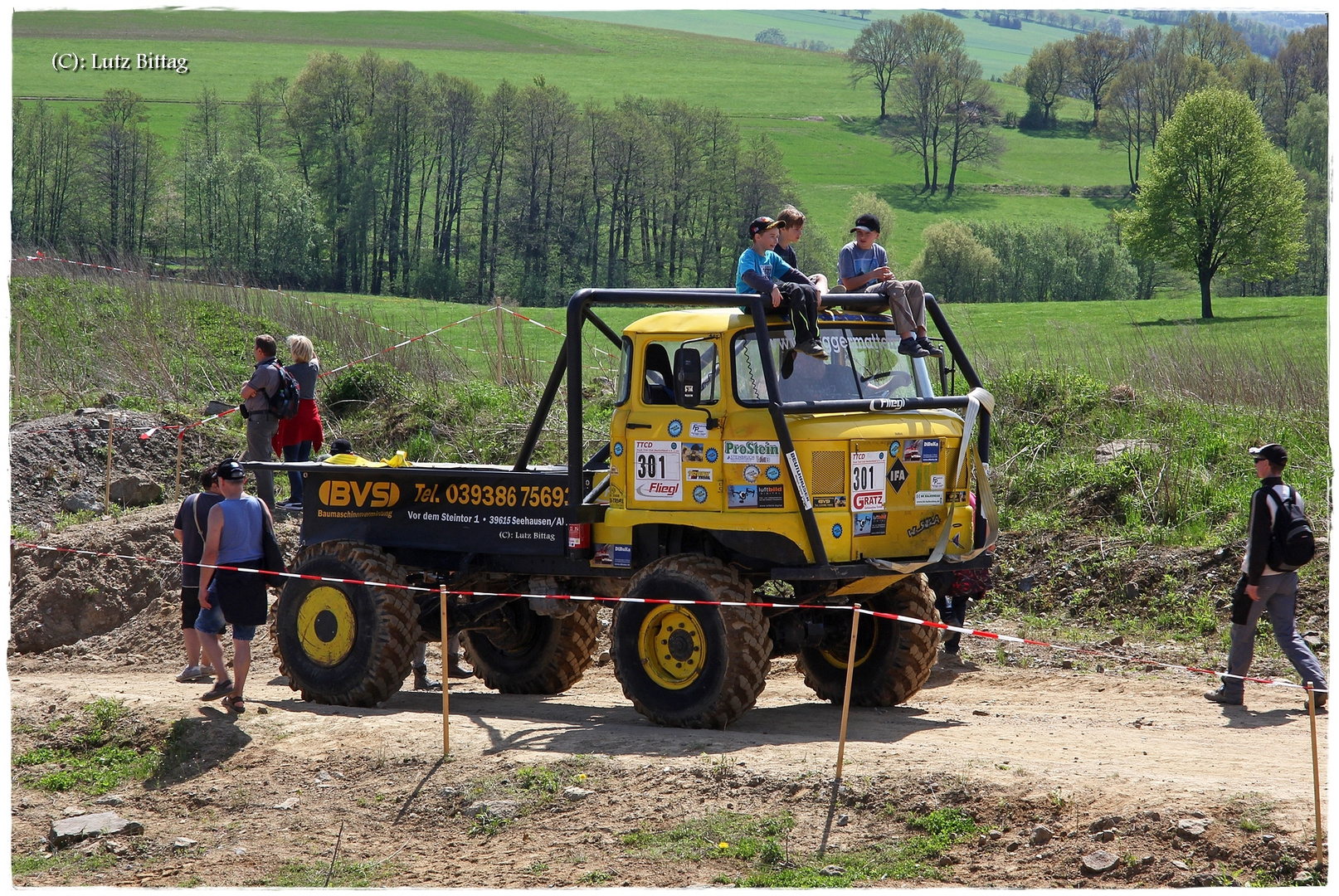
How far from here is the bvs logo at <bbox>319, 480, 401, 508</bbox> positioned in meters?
11.2

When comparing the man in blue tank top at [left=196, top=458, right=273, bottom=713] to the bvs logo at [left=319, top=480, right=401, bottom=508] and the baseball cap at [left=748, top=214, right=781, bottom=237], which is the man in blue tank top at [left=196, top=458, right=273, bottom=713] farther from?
the baseball cap at [left=748, top=214, right=781, bottom=237]

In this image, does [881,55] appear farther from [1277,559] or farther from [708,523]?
[708,523]

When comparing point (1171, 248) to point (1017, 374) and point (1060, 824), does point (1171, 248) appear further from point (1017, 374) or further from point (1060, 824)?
point (1060, 824)

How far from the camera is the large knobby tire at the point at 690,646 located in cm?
898

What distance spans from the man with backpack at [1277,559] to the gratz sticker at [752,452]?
12.3ft

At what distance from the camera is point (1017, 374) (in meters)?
18.7

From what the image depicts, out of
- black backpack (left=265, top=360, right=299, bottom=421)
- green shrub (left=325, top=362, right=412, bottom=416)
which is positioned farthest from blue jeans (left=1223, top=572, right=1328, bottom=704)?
green shrub (left=325, top=362, right=412, bottom=416)

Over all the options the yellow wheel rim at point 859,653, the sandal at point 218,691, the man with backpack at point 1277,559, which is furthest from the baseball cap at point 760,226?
the sandal at point 218,691

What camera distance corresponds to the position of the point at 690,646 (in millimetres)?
9258

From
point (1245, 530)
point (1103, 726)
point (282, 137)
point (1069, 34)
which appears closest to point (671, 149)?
point (282, 137)

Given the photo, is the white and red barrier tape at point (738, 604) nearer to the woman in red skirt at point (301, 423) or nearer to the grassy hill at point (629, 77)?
the woman in red skirt at point (301, 423)

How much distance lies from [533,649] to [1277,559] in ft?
20.9

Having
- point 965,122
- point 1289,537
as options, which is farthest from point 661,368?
point 965,122

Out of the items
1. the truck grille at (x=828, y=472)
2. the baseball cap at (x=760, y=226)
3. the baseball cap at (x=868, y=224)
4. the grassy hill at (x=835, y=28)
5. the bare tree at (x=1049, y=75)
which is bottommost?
the truck grille at (x=828, y=472)
